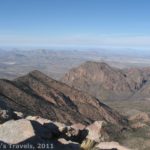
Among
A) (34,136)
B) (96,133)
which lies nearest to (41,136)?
(34,136)

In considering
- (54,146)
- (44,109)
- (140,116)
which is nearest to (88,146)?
(54,146)

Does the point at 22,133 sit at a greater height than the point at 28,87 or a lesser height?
greater

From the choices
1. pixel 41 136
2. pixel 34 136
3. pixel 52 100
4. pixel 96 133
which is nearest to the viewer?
pixel 34 136

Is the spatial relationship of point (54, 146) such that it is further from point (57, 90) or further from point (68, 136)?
point (57, 90)

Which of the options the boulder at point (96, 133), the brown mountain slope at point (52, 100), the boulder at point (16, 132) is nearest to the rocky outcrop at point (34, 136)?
the boulder at point (16, 132)

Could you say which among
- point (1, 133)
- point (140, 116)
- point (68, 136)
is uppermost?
point (1, 133)

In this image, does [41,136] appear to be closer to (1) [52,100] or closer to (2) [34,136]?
(2) [34,136]

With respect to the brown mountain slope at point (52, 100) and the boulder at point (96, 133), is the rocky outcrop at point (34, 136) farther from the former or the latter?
the brown mountain slope at point (52, 100)

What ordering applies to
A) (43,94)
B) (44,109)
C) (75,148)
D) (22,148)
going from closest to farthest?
(22,148), (75,148), (44,109), (43,94)

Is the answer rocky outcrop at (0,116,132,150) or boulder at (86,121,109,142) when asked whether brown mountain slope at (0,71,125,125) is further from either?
rocky outcrop at (0,116,132,150)
